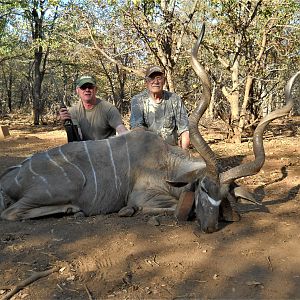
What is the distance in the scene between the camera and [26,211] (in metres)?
3.38

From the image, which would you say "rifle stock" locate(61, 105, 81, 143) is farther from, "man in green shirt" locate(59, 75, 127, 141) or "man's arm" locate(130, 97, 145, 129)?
"man's arm" locate(130, 97, 145, 129)

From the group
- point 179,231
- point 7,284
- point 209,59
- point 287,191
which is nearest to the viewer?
point 7,284

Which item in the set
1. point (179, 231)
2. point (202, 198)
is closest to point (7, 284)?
point (179, 231)

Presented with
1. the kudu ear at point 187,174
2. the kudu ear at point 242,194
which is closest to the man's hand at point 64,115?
the kudu ear at point 187,174

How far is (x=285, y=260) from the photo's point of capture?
2420mm

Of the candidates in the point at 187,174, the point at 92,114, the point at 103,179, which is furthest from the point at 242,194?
the point at 92,114

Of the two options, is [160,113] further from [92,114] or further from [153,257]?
[153,257]

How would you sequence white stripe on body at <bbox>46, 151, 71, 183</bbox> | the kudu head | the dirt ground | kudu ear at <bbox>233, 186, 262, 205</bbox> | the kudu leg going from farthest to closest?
1. white stripe on body at <bbox>46, 151, 71, 183</bbox>
2. the kudu leg
3. kudu ear at <bbox>233, 186, 262, 205</bbox>
4. the kudu head
5. the dirt ground

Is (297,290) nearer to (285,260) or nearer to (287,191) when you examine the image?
(285,260)

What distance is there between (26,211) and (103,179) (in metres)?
0.67

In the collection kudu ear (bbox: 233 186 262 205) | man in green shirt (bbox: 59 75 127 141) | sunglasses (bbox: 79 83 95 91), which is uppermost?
sunglasses (bbox: 79 83 95 91)

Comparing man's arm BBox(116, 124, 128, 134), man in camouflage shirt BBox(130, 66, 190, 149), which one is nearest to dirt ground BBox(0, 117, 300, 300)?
man's arm BBox(116, 124, 128, 134)

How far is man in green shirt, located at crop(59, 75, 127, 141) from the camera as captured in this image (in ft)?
14.3

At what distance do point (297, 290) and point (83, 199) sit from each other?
1944 mm
